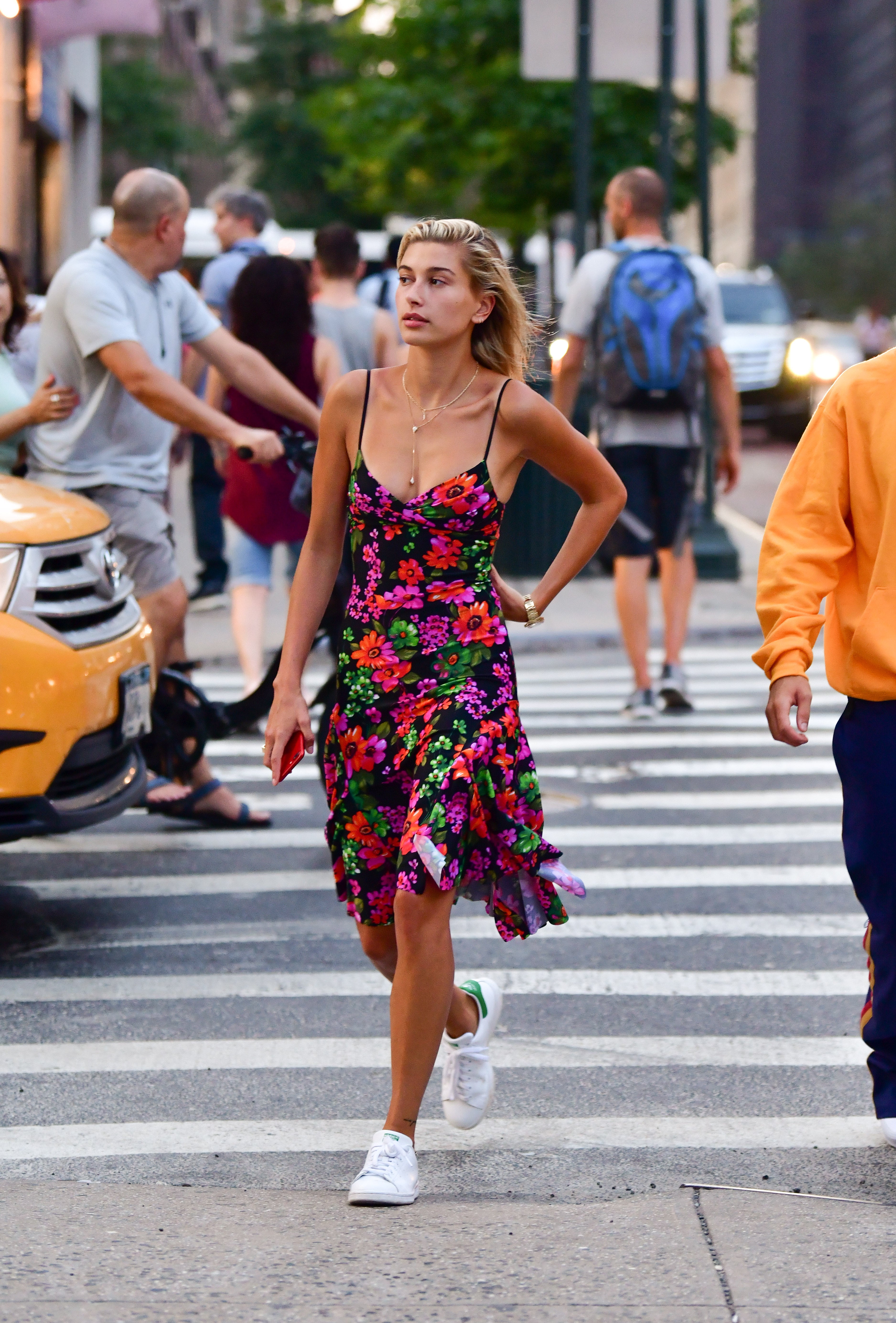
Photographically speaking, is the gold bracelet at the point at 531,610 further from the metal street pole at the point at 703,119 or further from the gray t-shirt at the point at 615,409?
the metal street pole at the point at 703,119

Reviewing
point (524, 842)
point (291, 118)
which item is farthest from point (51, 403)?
point (291, 118)

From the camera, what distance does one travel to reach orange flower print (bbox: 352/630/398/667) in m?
3.76

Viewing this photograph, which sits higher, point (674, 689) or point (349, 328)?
point (349, 328)

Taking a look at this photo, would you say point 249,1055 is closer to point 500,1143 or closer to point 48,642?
point 500,1143

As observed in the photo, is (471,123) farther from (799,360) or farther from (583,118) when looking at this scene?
(583,118)

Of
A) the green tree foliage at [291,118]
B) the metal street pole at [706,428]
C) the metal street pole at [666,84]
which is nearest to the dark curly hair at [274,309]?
the metal street pole at [706,428]

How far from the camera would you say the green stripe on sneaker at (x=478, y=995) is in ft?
13.3

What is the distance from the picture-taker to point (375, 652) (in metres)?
3.78

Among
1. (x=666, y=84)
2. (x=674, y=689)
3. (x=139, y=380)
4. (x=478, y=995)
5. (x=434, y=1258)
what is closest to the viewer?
(x=434, y=1258)

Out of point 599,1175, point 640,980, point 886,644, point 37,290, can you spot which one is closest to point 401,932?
point 599,1175

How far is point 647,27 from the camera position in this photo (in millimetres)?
14219

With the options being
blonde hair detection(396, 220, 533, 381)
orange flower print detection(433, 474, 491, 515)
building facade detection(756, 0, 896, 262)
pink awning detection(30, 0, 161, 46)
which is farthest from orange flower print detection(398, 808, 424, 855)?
building facade detection(756, 0, 896, 262)

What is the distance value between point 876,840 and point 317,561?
1220mm

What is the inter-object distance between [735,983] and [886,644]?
1751 millimetres
